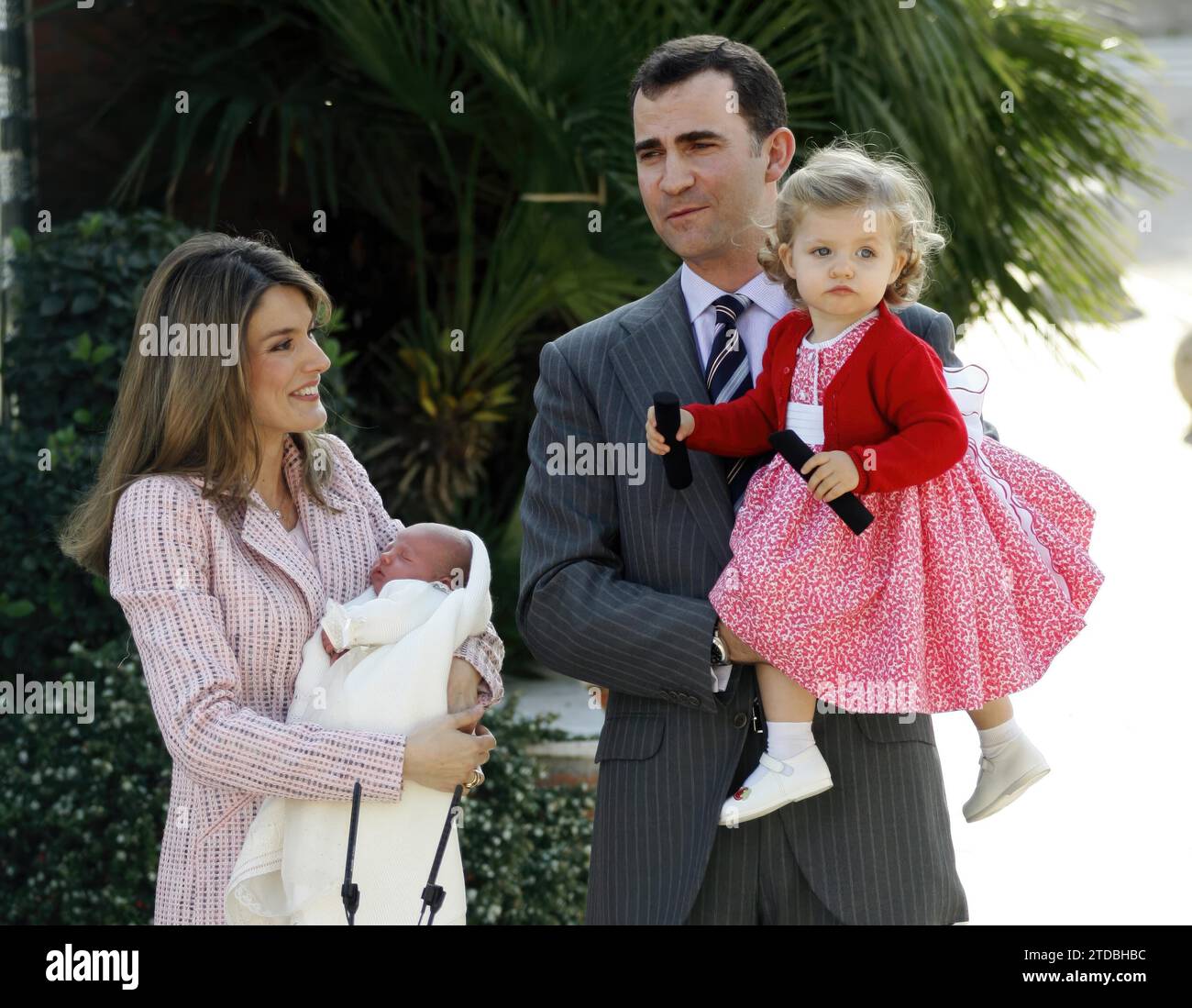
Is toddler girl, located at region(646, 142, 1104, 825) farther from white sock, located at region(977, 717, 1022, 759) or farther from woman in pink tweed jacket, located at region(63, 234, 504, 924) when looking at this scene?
woman in pink tweed jacket, located at region(63, 234, 504, 924)

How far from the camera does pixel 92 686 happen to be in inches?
181

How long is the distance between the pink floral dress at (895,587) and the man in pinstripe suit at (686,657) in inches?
4.9

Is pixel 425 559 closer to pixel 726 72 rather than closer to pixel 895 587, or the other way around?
pixel 895 587

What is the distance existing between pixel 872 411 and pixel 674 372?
404 millimetres

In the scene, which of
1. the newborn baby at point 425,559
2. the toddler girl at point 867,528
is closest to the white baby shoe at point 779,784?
the toddler girl at point 867,528

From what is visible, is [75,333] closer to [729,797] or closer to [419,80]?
[419,80]

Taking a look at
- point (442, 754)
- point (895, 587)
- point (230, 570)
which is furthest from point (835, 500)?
point (230, 570)

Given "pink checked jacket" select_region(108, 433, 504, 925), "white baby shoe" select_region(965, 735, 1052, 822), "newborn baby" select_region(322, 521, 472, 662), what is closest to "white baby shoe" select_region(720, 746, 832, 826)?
"white baby shoe" select_region(965, 735, 1052, 822)

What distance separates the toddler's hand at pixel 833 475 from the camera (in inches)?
90.9

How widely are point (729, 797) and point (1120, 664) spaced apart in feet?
16.6

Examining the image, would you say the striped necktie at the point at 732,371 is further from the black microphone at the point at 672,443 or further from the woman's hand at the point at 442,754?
the woman's hand at the point at 442,754

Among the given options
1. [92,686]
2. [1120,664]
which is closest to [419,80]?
[92,686]

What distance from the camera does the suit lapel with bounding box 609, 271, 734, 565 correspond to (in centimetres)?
261

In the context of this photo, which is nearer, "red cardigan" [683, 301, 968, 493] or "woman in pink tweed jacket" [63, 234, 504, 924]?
"red cardigan" [683, 301, 968, 493]
